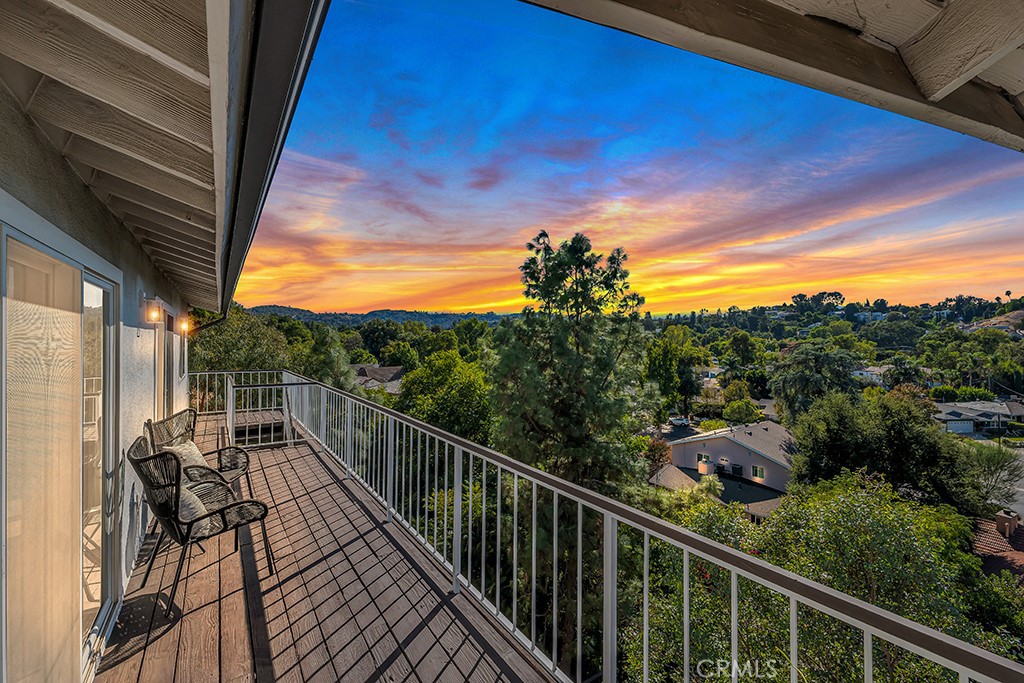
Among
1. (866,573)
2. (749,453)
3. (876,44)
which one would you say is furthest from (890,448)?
(876,44)

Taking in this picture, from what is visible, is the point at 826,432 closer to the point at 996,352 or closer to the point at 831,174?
the point at 996,352

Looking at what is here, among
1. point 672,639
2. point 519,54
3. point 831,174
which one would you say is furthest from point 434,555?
point 831,174

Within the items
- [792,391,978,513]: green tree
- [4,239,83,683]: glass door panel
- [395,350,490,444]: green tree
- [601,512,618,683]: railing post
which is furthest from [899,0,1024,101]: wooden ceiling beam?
[792,391,978,513]: green tree

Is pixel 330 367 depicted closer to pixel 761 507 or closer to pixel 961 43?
→ pixel 761 507

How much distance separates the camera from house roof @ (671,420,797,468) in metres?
26.4

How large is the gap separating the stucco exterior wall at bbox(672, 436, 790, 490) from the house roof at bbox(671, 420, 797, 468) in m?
0.25

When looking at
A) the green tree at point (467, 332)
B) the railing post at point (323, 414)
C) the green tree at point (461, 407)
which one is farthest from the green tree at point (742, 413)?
the railing post at point (323, 414)

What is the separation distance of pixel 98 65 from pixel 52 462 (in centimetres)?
139

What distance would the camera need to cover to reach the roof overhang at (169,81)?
0.85 metres

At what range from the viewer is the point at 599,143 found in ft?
76.9

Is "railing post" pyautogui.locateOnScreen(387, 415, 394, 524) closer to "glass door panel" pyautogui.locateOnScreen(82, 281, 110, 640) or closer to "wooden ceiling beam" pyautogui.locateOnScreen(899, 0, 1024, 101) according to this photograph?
"glass door panel" pyautogui.locateOnScreen(82, 281, 110, 640)

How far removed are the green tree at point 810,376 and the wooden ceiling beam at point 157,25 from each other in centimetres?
3544

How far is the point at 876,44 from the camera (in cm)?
88

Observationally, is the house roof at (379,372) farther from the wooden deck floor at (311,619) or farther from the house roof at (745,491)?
the wooden deck floor at (311,619)
